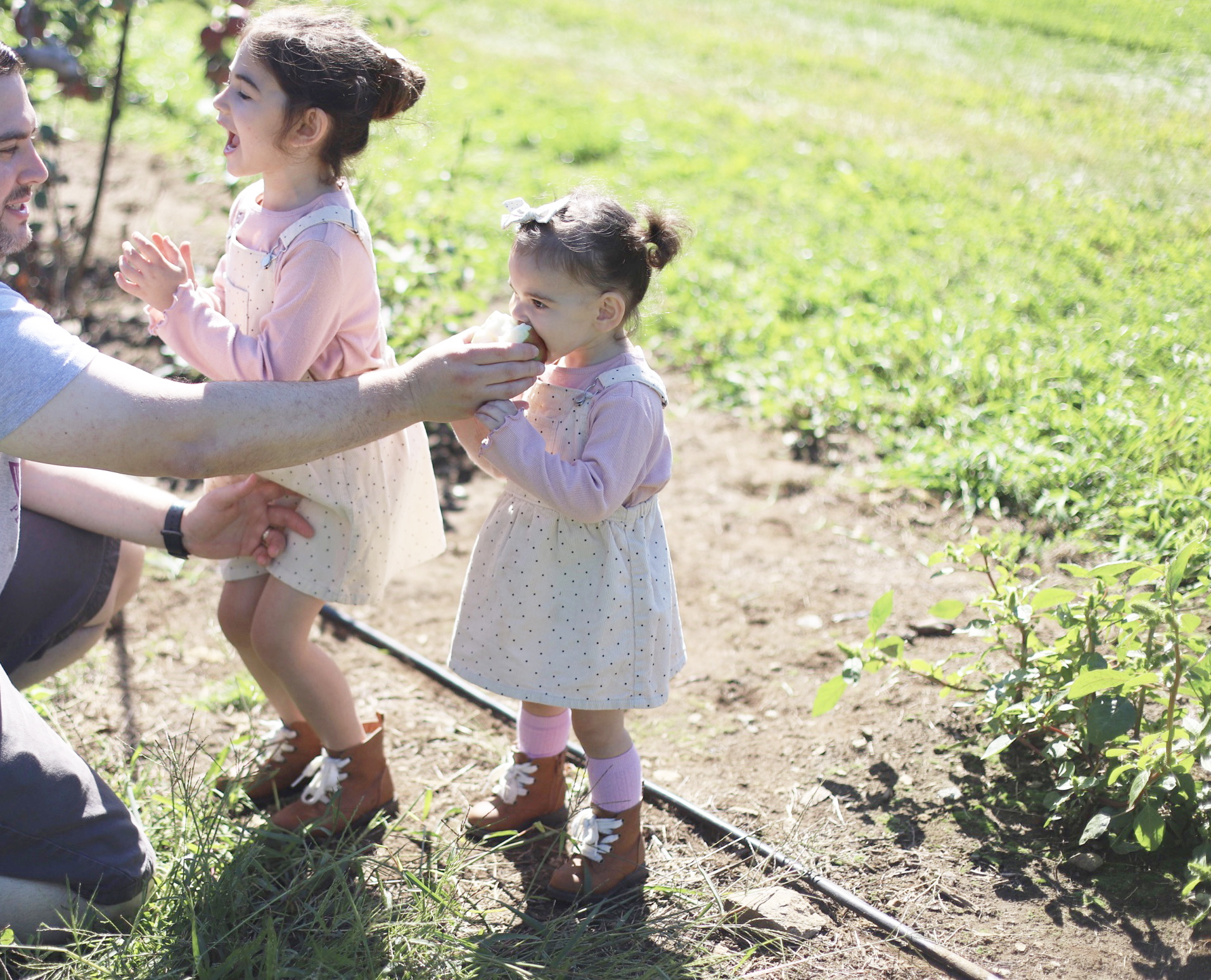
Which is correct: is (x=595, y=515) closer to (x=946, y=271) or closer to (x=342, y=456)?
(x=342, y=456)

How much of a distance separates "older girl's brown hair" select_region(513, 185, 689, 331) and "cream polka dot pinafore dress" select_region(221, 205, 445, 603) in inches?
17.0

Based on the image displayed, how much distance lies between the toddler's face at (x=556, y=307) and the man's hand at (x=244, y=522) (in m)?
0.66

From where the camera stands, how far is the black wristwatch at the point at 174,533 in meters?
2.42

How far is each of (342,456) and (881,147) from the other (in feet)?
16.2

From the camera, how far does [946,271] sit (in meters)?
4.78

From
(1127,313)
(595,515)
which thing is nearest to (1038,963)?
(595,515)

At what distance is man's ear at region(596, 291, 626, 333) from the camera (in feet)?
6.37

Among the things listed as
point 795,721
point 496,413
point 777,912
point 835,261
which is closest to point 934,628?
point 795,721

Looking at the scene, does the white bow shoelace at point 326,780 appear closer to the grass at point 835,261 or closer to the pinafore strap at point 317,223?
the grass at point 835,261

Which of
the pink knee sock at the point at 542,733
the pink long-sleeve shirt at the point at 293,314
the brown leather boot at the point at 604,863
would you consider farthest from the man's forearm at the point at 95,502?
the brown leather boot at the point at 604,863

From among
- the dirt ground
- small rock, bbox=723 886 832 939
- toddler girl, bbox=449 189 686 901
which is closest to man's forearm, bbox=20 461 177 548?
the dirt ground

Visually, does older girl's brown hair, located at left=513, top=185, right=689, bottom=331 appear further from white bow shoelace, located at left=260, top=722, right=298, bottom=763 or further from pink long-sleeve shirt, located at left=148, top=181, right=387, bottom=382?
white bow shoelace, located at left=260, top=722, right=298, bottom=763

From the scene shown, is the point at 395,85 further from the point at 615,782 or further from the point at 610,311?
the point at 615,782

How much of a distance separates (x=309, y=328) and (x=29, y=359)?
→ 47cm
